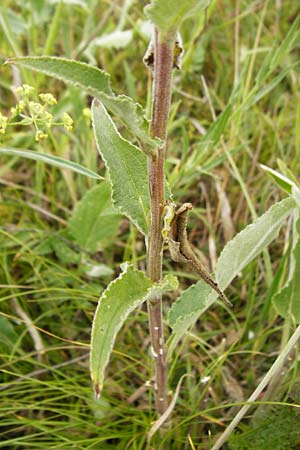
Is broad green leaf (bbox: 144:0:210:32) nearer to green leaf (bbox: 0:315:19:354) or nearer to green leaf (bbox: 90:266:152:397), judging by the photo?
green leaf (bbox: 90:266:152:397)

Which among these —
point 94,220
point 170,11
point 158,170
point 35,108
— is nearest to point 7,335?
point 94,220

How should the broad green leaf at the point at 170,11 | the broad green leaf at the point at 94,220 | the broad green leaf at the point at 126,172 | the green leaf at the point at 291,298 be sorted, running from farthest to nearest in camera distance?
the broad green leaf at the point at 94,220, the green leaf at the point at 291,298, the broad green leaf at the point at 126,172, the broad green leaf at the point at 170,11

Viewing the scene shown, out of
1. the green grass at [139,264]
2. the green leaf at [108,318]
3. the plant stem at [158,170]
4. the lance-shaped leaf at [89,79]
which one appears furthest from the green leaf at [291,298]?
the lance-shaped leaf at [89,79]

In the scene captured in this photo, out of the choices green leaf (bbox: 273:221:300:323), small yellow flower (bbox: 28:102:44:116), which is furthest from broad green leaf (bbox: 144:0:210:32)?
green leaf (bbox: 273:221:300:323)

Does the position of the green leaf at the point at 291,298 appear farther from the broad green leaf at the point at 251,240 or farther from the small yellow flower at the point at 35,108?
the small yellow flower at the point at 35,108

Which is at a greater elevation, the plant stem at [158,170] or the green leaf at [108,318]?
the plant stem at [158,170]

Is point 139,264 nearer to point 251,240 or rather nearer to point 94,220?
point 94,220

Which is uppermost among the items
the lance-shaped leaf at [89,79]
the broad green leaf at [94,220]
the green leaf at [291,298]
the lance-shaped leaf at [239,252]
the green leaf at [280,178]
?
the lance-shaped leaf at [89,79]
